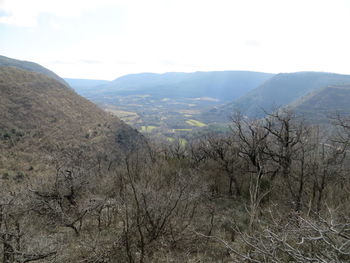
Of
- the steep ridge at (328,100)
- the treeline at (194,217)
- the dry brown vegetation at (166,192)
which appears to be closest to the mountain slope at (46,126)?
the dry brown vegetation at (166,192)

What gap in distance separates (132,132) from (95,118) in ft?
29.2

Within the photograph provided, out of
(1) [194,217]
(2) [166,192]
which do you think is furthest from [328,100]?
(2) [166,192]

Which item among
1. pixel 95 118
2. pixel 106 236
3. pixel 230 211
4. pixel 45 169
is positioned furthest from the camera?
pixel 95 118

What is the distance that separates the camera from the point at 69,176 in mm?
13008

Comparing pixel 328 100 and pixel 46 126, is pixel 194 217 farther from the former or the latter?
pixel 328 100

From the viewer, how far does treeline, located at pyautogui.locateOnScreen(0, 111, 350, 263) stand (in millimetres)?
4057

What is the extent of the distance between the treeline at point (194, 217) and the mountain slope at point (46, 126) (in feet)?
55.5

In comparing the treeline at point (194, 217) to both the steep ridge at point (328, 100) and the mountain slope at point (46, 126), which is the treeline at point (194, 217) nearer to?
the mountain slope at point (46, 126)

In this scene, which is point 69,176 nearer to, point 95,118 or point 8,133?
point 8,133

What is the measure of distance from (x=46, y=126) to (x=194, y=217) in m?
40.3

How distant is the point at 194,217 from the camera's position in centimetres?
1117

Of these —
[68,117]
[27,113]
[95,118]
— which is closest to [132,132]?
[95,118]

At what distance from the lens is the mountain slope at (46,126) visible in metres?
34.2

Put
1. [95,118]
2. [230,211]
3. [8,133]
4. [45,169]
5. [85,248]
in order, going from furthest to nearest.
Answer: [95,118] → [8,133] → [45,169] → [230,211] → [85,248]
